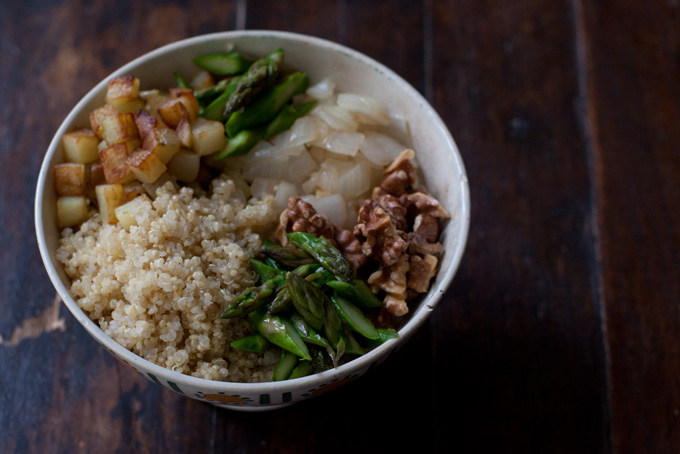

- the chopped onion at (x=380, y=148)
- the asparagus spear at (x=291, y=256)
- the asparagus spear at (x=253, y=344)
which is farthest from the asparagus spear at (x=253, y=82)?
the asparagus spear at (x=253, y=344)

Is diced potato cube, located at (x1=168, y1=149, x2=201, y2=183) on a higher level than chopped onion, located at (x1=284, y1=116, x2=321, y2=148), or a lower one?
lower

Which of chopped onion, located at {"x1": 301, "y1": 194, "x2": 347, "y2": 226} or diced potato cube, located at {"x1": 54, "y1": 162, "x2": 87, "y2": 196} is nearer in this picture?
diced potato cube, located at {"x1": 54, "y1": 162, "x2": 87, "y2": 196}

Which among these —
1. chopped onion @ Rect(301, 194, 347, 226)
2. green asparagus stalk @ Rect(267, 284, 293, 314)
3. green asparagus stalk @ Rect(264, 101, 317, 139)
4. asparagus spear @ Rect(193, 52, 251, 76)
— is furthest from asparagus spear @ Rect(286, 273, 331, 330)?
asparagus spear @ Rect(193, 52, 251, 76)

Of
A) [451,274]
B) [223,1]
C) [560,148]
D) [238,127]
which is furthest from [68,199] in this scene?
[560,148]

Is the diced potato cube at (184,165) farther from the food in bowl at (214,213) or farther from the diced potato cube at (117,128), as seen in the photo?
the diced potato cube at (117,128)

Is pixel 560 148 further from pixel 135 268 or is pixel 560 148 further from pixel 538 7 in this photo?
pixel 135 268

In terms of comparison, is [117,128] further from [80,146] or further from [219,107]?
[219,107]

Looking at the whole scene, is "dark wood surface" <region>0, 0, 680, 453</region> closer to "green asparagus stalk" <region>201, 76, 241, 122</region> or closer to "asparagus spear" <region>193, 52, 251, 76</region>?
"asparagus spear" <region>193, 52, 251, 76</region>
